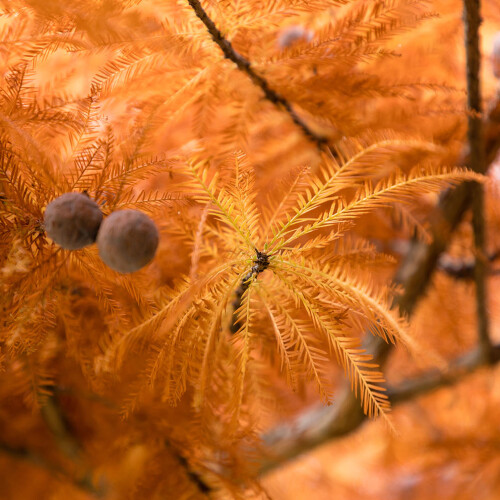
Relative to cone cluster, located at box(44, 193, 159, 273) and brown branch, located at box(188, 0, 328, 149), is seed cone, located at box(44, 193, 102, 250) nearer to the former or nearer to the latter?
cone cluster, located at box(44, 193, 159, 273)

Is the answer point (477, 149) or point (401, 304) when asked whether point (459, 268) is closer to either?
point (401, 304)

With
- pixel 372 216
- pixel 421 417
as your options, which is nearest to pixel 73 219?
pixel 372 216

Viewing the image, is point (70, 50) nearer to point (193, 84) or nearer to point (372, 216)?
point (193, 84)

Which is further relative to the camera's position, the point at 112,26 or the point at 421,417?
the point at 421,417

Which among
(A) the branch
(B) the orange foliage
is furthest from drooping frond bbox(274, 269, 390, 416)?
(A) the branch

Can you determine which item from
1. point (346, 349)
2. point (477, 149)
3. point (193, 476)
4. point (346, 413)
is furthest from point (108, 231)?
point (346, 413)

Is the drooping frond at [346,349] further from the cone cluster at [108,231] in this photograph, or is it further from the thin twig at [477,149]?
the thin twig at [477,149]
